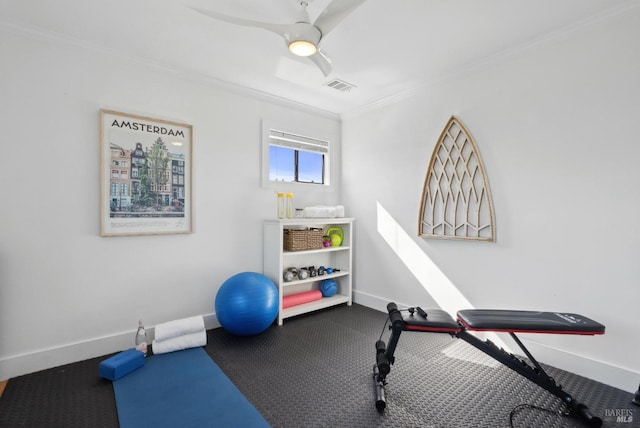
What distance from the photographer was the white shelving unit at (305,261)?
3420 millimetres

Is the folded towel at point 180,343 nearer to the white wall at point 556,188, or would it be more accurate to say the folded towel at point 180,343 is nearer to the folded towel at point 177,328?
the folded towel at point 177,328

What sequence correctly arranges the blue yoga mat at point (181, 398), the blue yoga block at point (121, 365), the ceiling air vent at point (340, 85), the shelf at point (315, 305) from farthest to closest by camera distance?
the shelf at point (315, 305), the ceiling air vent at point (340, 85), the blue yoga block at point (121, 365), the blue yoga mat at point (181, 398)

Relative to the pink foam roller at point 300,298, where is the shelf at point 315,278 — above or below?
above

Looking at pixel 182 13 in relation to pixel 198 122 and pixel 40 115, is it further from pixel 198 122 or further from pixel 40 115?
pixel 40 115

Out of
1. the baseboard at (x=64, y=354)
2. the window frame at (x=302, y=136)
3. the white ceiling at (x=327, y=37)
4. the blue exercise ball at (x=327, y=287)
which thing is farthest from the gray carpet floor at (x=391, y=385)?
the white ceiling at (x=327, y=37)

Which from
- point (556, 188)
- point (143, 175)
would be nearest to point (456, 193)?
point (556, 188)

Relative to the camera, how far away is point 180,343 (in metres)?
2.74

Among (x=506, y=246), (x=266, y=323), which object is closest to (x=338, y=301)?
(x=266, y=323)

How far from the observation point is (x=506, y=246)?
278cm

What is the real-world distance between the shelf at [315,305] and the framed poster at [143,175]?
1.43m

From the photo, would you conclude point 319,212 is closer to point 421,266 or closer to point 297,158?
point 297,158

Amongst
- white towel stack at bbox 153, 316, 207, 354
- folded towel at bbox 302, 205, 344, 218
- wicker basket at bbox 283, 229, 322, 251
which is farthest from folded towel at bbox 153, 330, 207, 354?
folded towel at bbox 302, 205, 344, 218

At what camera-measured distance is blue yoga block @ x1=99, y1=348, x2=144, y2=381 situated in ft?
7.39

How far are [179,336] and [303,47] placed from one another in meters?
2.58
